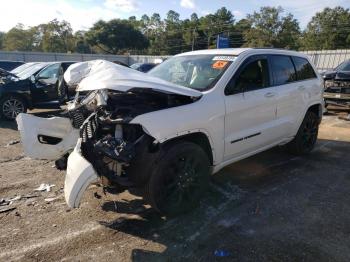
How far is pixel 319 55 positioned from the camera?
2181 centimetres

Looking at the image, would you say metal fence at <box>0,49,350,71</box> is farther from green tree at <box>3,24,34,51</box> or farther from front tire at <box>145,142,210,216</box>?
green tree at <box>3,24,34,51</box>

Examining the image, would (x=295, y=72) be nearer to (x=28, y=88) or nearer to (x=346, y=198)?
(x=346, y=198)

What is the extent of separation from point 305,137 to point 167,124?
12.0 feet

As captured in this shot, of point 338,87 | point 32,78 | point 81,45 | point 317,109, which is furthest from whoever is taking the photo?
point 81,45

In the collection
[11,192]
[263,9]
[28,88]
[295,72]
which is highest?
[263,9]

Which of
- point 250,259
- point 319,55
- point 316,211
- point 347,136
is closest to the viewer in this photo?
point 250,259

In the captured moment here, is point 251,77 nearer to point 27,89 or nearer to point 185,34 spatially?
point 27,89

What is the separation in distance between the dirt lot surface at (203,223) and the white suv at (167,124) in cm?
36

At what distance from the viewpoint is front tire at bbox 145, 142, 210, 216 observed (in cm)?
354

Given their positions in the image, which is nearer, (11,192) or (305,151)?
(11,192)

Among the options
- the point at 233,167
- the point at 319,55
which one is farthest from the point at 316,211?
the point at 319,55

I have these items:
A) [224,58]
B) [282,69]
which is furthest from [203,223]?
[282,69]

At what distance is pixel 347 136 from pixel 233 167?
403 cm

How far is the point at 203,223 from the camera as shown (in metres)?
3.73
